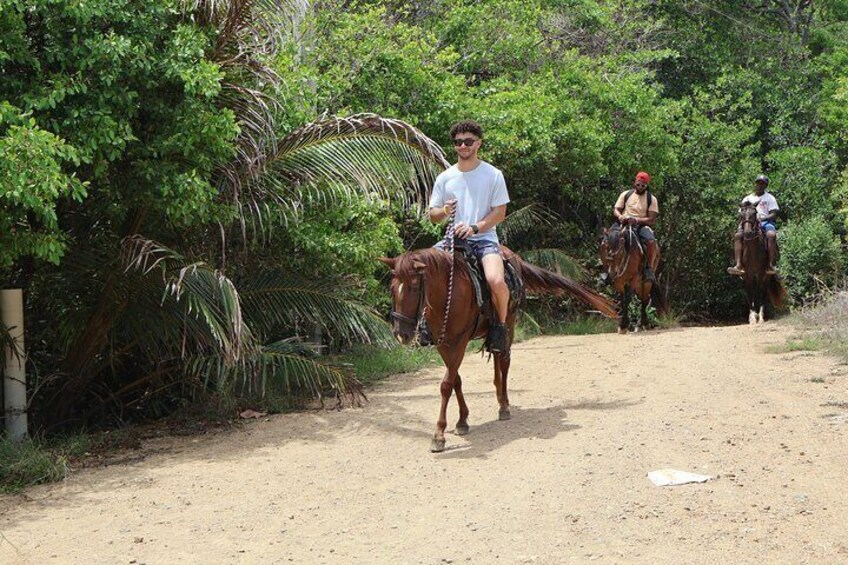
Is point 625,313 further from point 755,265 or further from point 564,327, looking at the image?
point 755,265

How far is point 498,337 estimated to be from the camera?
8953 millimetres

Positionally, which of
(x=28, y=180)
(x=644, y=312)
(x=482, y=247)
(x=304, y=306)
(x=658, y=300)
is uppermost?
(x=28, y=180)

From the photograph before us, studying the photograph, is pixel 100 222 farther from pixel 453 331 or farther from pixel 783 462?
pixel 783 462

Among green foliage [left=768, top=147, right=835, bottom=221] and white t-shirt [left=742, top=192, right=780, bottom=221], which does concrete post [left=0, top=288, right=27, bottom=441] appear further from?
green foliage [left=768, top=147, right=835, bottom=221]

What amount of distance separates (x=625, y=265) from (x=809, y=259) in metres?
4.41

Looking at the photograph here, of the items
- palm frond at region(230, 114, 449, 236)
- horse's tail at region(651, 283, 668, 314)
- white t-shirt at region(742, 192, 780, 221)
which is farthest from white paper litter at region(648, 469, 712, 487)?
white t-shirt at region(742, 192, 780, 221)

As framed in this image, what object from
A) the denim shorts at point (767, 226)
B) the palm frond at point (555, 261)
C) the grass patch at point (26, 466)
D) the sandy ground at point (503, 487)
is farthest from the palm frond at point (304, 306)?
the denim shorts at point (767, 226)

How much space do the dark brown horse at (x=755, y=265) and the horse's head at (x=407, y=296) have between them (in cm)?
1109

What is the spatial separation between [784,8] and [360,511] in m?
26.1

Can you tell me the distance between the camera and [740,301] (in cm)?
2298

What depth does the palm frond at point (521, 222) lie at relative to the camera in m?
18.7

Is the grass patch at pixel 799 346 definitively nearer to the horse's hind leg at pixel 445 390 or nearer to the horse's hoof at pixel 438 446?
the horse's hind leg at pixel 445 390

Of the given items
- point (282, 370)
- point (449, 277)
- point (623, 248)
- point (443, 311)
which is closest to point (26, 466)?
point (282, 370)

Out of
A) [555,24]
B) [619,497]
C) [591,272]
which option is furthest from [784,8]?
[619,497]
